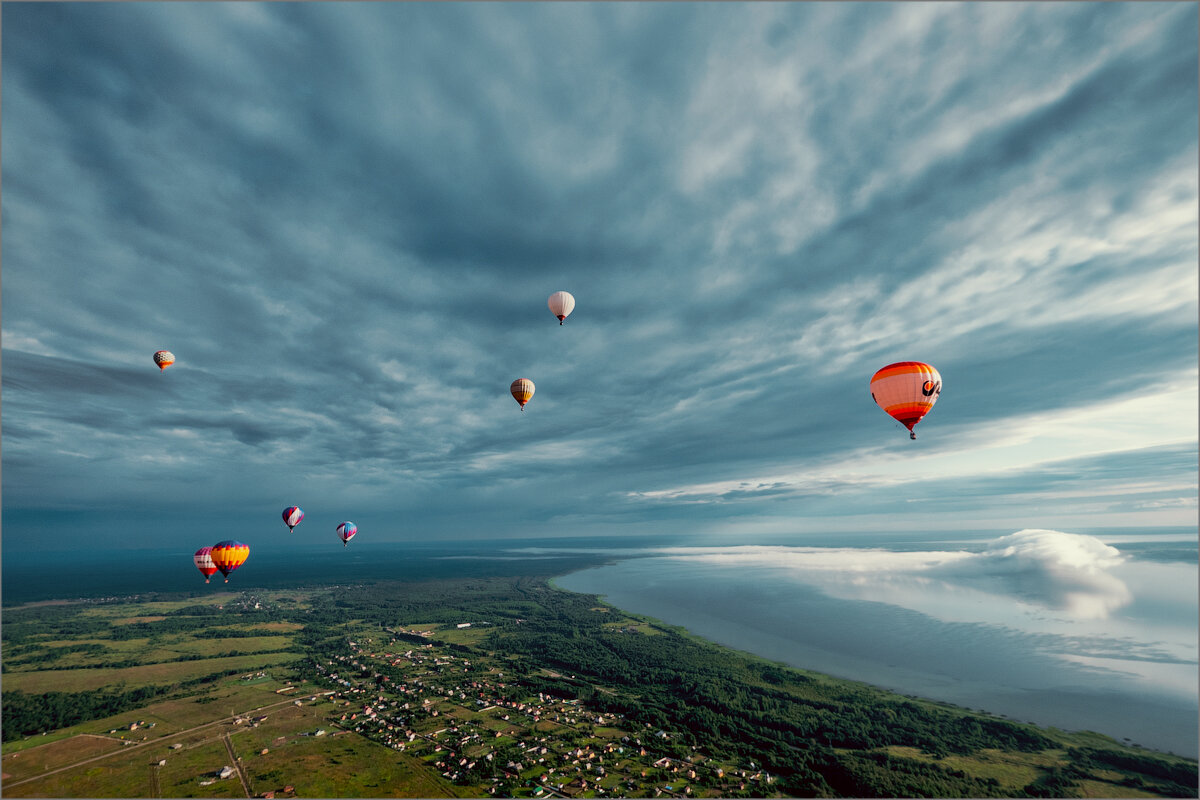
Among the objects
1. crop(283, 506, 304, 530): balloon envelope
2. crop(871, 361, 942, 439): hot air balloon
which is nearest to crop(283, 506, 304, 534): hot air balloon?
crop(283, 506, 304, 530): balloon envelope

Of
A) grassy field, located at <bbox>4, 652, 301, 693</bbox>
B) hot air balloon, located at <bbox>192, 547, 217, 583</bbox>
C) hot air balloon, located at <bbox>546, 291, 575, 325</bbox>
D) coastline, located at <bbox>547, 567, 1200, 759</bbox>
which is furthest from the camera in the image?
grassy field, located at <bbox>4, 652, 301, 693</bbox>

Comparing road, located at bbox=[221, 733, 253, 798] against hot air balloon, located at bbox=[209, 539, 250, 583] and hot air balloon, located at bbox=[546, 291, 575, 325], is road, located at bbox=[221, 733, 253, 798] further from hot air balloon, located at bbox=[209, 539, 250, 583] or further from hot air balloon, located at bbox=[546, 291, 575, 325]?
hot air balloon, located at bbox=[546, 291, 575, 325]

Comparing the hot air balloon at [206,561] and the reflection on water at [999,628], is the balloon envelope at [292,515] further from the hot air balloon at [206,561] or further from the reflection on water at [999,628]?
the reflection on water at [999,628]

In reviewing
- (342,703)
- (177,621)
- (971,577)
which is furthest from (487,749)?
(971,577)

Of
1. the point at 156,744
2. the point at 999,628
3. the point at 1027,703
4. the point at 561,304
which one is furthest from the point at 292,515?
the point at 999,628

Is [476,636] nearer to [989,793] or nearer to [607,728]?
[607,728]

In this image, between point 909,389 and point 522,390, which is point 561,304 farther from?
point 909,389

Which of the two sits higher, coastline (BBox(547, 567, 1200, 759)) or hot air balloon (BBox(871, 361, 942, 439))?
hot air balloon (BBox(871, 361, 942, 439))
